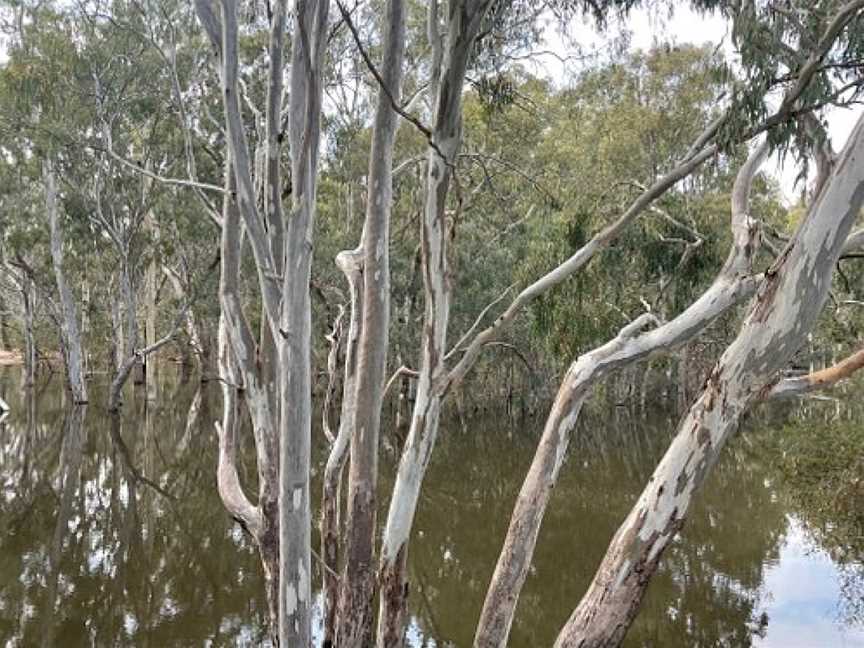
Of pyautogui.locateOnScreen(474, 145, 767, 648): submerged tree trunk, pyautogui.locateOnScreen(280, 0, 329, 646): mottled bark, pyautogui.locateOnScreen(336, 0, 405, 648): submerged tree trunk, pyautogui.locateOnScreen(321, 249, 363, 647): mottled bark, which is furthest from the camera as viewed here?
pyautogui.locateOnScreen(321, 249, 363, 647): mottled bark

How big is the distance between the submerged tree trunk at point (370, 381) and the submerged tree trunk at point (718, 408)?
1.15m

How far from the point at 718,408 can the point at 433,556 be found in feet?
14.9

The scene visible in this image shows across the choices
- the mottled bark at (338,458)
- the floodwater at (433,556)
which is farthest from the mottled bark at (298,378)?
the floodwater at (433,556)

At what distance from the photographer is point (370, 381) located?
13.5 ft

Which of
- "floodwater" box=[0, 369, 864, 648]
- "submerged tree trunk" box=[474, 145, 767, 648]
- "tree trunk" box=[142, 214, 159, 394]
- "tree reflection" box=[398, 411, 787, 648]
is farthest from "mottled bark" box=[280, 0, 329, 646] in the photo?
"tree trunk" box=[142, 214, 159, 394]

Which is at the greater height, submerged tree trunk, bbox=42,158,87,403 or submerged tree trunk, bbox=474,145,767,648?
submerged tree trunk, bbox=42,158,87,403

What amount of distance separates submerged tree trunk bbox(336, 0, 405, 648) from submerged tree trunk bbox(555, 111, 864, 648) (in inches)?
45.3

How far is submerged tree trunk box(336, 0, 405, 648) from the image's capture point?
4.09m

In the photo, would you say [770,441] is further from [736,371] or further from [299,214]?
[299,214]

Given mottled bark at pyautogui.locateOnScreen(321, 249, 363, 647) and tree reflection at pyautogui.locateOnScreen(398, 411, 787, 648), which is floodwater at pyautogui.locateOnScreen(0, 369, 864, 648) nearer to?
tree reflection at pyautogui.locateOnScreen(398, 411, 787, 648)

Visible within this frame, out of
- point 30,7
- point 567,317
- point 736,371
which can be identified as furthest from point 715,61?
point 30,7

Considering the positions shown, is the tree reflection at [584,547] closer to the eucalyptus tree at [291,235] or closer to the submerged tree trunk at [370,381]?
the submerged tree trunk at [370,381]

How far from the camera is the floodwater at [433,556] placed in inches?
217

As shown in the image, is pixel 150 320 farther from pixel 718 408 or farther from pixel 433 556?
pixel 718 408
